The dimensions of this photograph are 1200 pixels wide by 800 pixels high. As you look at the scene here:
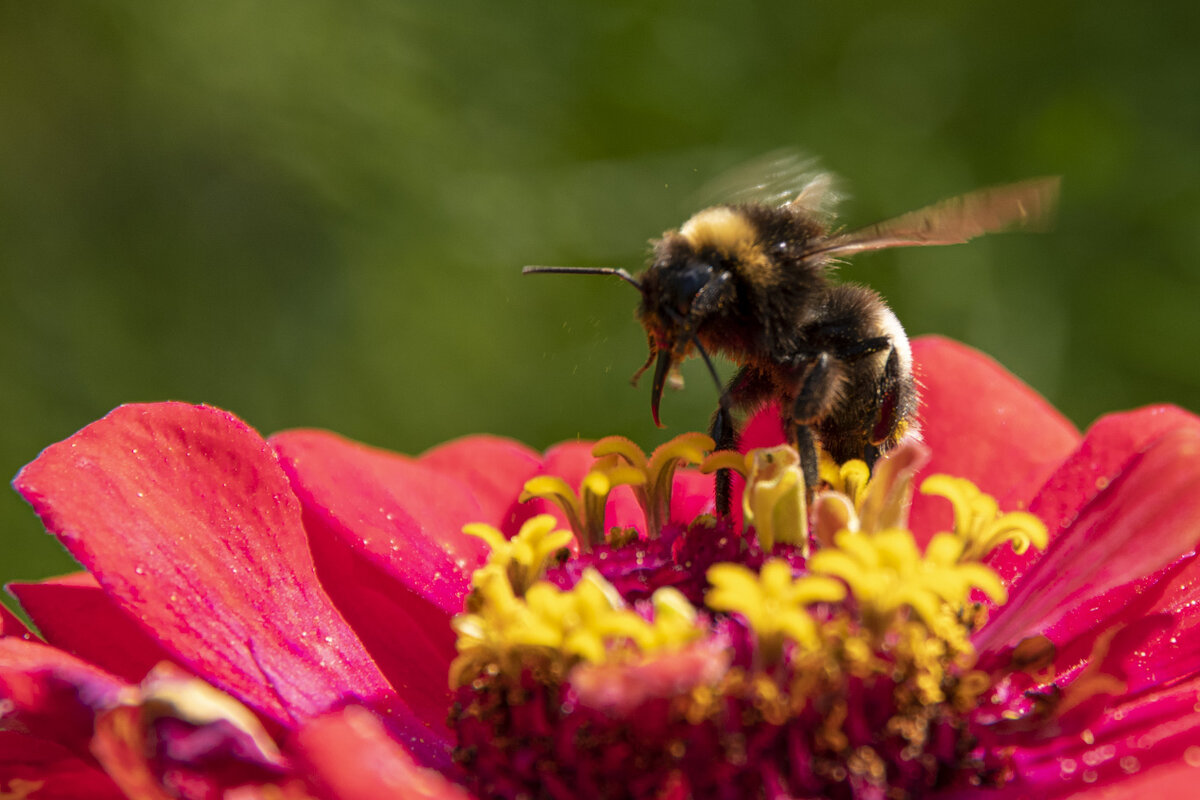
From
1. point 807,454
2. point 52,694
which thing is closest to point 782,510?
point 807,454

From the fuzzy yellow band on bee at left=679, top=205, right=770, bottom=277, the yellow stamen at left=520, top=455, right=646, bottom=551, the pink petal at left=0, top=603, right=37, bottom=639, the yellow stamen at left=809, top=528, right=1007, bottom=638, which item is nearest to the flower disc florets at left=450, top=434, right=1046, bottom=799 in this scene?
the yellow stamen at left=809, top=528, right=1007, bottom=638

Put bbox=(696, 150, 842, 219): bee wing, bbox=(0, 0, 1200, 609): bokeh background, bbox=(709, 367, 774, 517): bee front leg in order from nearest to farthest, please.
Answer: bbox=(709, 367, 774, 517): bee front leg → bbox=(696, 150, 842, 219): bee wing → bbox=(0, 0, 1200, 609): bokeh background

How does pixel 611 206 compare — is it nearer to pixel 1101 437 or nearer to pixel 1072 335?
pixel 1072 335

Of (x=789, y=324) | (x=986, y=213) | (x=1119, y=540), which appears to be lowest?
(x=1119, y=540)

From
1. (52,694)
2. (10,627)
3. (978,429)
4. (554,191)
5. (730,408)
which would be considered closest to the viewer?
(52,694)

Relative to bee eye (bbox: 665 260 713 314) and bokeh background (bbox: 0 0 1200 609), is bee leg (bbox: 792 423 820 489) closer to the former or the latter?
bee eye (bbox: 665 260 713 314)

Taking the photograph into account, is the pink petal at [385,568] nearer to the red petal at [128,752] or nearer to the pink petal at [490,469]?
the pink petal at [490,469]

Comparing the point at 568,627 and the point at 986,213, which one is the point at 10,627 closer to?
the point at 568,627
